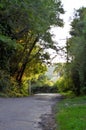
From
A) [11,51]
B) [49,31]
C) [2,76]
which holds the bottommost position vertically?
[2,76]

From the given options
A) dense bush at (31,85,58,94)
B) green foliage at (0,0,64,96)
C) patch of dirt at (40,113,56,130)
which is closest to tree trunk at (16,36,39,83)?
green foliage at (0,0,64,96)

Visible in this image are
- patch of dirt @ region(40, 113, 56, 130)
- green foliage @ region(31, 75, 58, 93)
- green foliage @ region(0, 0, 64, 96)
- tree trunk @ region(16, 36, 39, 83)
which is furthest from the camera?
green foliage @ region(31, 75, 58, 93)

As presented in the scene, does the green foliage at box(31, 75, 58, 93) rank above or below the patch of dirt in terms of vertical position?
above

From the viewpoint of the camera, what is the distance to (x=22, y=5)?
1495 cm

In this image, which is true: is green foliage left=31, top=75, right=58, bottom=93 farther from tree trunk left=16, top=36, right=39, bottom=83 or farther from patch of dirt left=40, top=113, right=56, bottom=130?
patch of dirt left=40, top=113, right=56, bottom=130

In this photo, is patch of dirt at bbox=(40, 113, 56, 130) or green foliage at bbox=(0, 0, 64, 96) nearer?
patch of dirt at bbox=(40, 113, 56, 130)

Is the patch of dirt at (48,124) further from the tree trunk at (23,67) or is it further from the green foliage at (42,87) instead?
the green foliage at (42,87)

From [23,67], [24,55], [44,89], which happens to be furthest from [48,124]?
[44,89]

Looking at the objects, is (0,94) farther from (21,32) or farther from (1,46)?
(21,32)

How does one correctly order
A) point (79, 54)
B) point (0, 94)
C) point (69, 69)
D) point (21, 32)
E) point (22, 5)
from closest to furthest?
point (22, 5) < point (79, 54) < point (0, 94) < point (69, 69) < point (21, 32)

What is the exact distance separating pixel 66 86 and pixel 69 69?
704 cm

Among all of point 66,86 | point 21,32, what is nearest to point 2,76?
point 21,32

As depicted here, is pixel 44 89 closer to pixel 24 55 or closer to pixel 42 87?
pixel 42 87

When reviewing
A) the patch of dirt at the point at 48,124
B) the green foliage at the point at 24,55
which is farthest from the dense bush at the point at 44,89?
the patch of dirt at the point at 48,124
